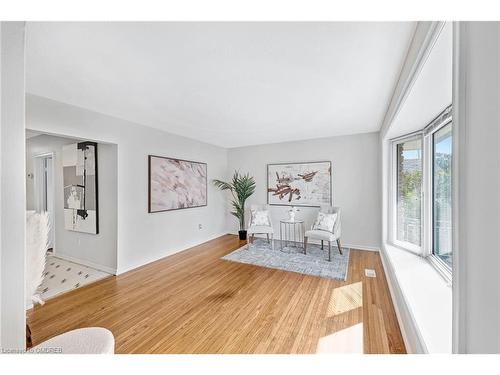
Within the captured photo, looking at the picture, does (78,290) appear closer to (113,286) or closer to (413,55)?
(113,286)

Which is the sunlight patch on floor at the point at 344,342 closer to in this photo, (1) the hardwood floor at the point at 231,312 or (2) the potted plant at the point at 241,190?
(1) the hardwood floor at the point at 231,312

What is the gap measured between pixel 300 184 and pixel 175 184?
8.26 ft

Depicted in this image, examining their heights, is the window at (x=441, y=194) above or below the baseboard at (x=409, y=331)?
above

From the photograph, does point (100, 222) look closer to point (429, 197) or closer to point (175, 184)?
point (175, 184)

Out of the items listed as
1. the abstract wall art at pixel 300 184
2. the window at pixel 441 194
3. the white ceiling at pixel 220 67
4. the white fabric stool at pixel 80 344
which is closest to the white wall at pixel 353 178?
the abstract wall art at pixel 300 184

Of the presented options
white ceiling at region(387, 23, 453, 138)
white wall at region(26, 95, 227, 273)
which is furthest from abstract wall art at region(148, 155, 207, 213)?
white ceiling at region(387, 23, 453, 138)

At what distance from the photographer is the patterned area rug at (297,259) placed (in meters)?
2.92

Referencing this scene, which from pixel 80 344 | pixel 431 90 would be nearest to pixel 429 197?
pixel 431 90

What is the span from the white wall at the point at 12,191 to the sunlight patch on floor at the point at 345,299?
6.95ft

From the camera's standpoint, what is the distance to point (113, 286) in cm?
250

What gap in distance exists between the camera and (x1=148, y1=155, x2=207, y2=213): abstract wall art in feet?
11.0

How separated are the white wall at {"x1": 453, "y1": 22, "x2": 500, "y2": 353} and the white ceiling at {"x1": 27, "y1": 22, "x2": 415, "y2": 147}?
0.85m
